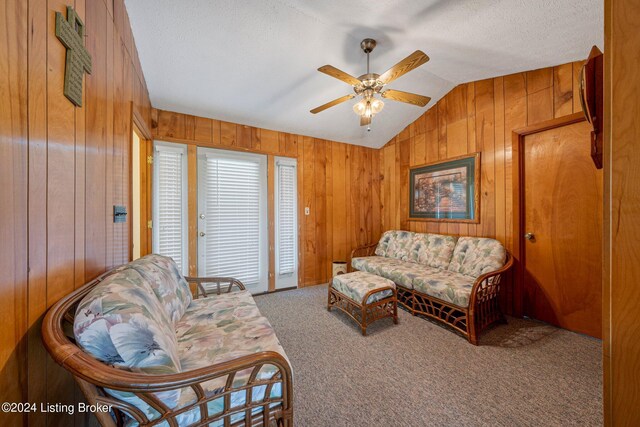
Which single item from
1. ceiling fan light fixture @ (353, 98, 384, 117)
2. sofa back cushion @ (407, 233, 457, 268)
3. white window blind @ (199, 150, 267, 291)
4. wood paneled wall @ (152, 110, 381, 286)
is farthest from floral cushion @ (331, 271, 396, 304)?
ceiling fan light fixture @ (353, 98, 384, 117)

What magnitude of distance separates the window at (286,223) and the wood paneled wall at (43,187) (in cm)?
228

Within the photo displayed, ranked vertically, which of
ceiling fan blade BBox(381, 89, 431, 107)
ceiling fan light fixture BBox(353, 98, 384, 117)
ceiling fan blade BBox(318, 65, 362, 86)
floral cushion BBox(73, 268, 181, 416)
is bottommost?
floral cushion BBox(73, 268, 181, 416)

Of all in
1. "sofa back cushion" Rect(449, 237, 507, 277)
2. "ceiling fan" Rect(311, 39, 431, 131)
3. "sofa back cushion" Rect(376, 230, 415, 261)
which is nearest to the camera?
"ceiling fan" Rect(311, 39, 431, 131)

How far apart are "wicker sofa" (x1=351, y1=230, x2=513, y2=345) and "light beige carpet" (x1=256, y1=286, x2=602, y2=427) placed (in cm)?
18

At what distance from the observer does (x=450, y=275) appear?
266 centimetres

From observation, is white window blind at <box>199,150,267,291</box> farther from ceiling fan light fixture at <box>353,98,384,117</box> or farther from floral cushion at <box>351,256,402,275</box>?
ceiling fan light fixture at <box>353,98,384,117</box>

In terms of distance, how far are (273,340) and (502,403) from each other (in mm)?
1492

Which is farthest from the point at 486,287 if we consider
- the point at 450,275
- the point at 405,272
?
the point at 405,272

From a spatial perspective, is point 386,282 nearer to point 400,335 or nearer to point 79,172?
point 400,335

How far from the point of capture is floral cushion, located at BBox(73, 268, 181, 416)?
771 mm

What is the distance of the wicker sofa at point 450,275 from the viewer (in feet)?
7.16

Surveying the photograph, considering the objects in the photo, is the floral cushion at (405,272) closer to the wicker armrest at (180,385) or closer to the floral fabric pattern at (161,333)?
the floral fabric pattern at (161,333)

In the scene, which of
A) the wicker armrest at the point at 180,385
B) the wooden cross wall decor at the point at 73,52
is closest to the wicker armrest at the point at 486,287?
the wicker armrest at the point at 180,385

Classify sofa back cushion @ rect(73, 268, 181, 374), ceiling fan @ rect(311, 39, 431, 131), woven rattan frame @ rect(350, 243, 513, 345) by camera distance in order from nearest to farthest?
1. sofa back cushion @ rect(73, 268, 181, 374)
2. ceiling fan @ rect(311, 39, 431, 131)
3. woven rattan frame @ rect(350, 243, 513, 345)
